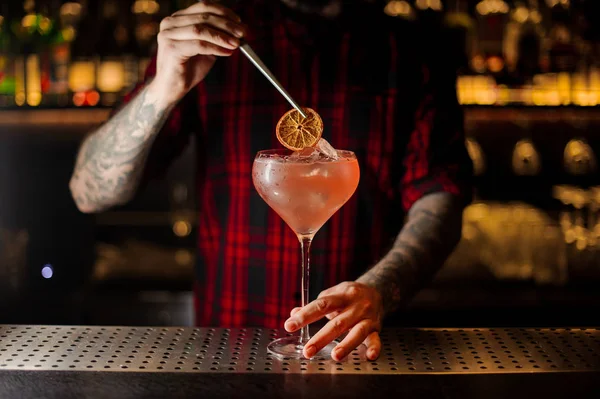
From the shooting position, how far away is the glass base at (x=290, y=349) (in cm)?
119

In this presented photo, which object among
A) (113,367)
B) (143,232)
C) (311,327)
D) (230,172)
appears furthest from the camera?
(143,232)

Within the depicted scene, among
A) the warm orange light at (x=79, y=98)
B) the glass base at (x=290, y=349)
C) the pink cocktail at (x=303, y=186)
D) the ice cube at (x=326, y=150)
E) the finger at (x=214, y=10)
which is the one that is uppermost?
the finger at (x=214, y=10)

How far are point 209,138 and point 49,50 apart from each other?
1745 millimetres

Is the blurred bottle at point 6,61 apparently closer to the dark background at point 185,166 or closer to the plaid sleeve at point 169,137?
the dark background at point 185,166

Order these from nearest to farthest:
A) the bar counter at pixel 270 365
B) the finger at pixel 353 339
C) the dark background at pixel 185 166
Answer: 1. the bar counter at pixel 270 365
2. the finger at pixel 353 339
3. the dark background at pixel 185 166

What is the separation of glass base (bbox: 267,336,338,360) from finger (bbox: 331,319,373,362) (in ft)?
0.08

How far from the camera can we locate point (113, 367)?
3.68 feet

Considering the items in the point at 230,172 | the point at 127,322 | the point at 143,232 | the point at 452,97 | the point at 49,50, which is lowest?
the point at 127,322

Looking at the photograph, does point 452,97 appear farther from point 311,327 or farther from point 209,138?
point 311,327

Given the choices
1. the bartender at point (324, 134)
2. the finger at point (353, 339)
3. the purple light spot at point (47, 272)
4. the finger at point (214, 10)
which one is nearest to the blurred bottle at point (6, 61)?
the purple light spot at point (47, 272)

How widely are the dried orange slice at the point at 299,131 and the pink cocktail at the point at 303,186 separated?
0.02 metres

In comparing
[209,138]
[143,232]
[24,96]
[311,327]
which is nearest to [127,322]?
[143,232]

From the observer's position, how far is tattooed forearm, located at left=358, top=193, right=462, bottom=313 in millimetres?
1529

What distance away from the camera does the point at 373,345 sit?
120 centimetres
